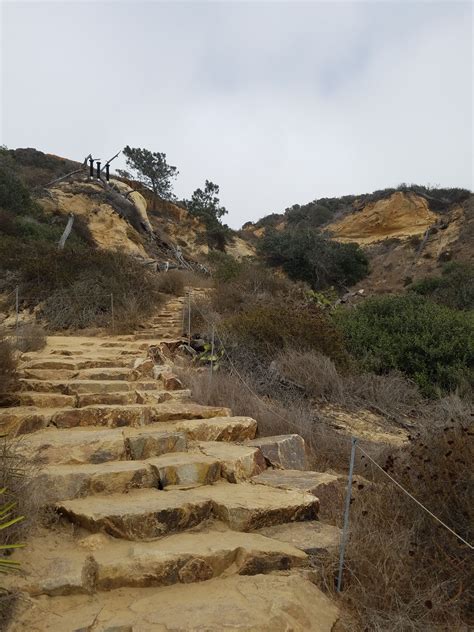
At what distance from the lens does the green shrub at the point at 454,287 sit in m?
12.7

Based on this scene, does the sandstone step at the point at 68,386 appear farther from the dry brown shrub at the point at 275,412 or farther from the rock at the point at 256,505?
the rock at the point at 256,505

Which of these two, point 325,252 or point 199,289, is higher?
point 325,252

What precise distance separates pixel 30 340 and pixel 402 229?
23580 millimetres

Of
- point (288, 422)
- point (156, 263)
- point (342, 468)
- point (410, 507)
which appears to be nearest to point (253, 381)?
point (288, 422)

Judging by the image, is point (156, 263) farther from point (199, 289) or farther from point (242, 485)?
point (242, 485)

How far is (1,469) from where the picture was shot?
2688mm

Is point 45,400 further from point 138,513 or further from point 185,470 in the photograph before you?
point 138,513

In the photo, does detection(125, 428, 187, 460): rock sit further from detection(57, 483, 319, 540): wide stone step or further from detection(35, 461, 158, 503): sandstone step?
detection(57, 483, 319, 540): wide stone step

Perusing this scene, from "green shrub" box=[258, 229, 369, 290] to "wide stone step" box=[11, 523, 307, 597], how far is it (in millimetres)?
16547

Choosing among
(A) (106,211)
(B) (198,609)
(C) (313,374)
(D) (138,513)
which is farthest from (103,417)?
(A) (106,211)

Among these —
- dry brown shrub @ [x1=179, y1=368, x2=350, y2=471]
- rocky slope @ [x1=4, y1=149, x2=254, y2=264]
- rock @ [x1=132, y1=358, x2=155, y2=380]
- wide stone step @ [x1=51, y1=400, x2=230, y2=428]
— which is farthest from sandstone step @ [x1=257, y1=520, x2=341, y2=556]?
rocky slope @ [x1=4, y1=149, x2=254, y2=264]

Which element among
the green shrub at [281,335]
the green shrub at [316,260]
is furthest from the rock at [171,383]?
the green shrub at [316,260]

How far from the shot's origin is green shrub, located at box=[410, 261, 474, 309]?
12742mm

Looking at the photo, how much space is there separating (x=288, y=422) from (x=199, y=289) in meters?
8.79
